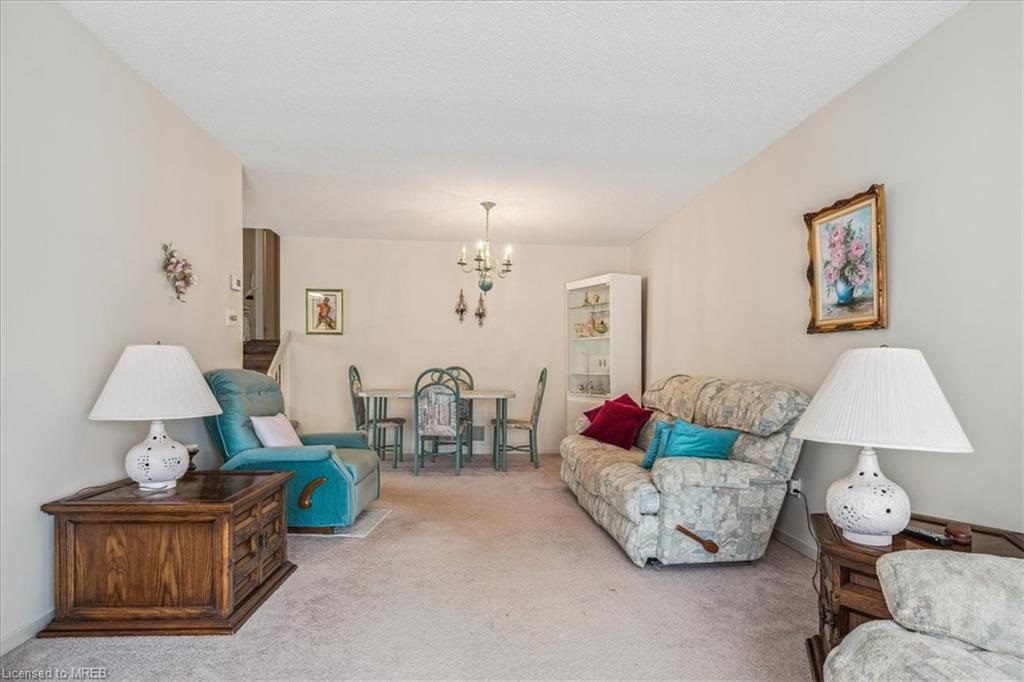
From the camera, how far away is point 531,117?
322 centimetres

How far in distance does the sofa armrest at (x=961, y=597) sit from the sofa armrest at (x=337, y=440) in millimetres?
3571

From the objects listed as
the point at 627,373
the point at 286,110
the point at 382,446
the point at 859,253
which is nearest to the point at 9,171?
the point at 286,110

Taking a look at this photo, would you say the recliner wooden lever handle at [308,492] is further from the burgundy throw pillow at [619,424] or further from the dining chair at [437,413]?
the burgundy throw pillow at [619,424]

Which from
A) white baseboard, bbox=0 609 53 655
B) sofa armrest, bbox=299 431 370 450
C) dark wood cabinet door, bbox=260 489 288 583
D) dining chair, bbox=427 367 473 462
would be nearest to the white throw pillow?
sofa armrest, bbox=299 431 370 450

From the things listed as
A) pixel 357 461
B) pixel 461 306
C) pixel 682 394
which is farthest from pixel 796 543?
pixel 461 306

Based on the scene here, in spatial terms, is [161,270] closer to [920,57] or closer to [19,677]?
[19,677]

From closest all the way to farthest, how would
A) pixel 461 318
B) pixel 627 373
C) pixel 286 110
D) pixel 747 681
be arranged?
pixel 747 681, pixel 286 110, pixel 627 373, pixel 461 318

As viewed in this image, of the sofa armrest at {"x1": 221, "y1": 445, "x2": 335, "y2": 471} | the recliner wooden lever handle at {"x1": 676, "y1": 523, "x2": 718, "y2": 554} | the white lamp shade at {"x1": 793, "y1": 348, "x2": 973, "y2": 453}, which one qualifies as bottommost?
the recliner wooden lever handle at {"x1": 676, "y1": 523, "x2": 718, "y2": 554}

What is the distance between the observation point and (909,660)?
1204mm

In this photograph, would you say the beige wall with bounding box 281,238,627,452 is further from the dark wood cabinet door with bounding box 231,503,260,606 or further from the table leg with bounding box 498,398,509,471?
the dark wood cabinet door with bounding box 231,503,260,606

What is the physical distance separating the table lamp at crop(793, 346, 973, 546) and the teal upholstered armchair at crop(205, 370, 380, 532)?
2.64 metres

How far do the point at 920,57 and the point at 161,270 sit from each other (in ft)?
12.0

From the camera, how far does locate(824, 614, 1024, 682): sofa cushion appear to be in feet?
3.76

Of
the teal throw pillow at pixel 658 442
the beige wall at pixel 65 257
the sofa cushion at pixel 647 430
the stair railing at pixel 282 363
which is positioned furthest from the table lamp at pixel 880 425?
the stair railing at pixel 282 363
